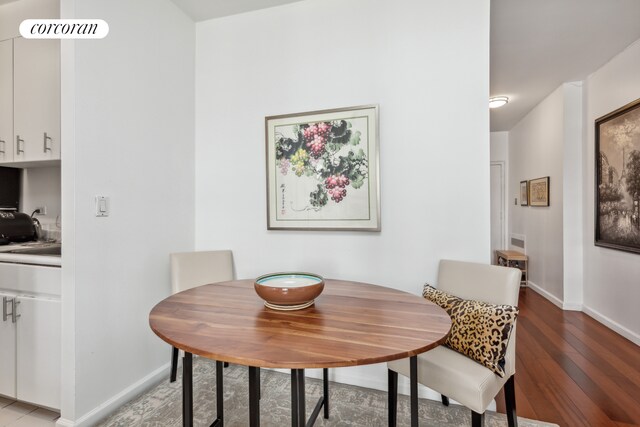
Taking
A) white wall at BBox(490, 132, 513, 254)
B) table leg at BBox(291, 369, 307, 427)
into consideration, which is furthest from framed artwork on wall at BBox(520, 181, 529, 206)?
table leg at BBox(291, 369, 307, 427)

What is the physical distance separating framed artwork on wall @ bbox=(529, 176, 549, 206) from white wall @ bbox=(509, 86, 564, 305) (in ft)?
0.23

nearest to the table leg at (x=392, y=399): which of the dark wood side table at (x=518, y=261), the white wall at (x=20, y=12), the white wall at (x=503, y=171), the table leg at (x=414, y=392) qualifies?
the table leg at (x=414, y=392)

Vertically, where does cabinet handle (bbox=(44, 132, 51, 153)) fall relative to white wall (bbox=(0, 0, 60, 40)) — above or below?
below

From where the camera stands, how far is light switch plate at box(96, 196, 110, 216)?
1.75 m

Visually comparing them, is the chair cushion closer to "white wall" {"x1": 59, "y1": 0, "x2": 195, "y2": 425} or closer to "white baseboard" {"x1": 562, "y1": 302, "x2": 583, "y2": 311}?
"white wall" {"x1": 59, "y1": 0, "x2": 195, "y2": 425}

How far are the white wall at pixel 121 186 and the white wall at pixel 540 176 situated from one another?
4.12 m

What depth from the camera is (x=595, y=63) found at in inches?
125

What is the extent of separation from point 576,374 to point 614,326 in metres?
Answer: 1.25

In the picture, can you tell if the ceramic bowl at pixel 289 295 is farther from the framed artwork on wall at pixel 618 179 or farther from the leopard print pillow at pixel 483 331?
the framed artwork on wall at pixel 618 179

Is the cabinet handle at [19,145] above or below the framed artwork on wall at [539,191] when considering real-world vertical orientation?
above

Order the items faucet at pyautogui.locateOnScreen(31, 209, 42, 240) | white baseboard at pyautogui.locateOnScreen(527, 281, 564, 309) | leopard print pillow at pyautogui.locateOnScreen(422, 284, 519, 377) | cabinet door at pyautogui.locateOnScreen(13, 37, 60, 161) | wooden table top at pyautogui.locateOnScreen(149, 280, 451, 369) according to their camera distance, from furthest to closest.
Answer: white baseboard at pyautogui.locateOnScreen(527, 281, 564, 309) → faucet at pyautogui.locateOnScreen(31, 209, 42, 240) → cabinet door at pyautogui.locateOnScreen(13, 37, 60, 161) → leopard print pillow at pyautogui.locateOnScreen(422, 284, 519, 377) → wooden table top at pyautogui.locateOnScreen(149, 280, 451, 369)

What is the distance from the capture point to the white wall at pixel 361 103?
1.92 metres

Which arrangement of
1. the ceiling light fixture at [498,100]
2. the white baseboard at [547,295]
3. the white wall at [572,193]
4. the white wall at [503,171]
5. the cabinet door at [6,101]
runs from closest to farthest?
the cabinet door at [6,101]
the white wall at [572,193]
the white baseboard at [547,295]
the ceiling light fixture at [498,100]
the white wall at [503,171]

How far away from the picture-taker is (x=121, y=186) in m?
1.91
